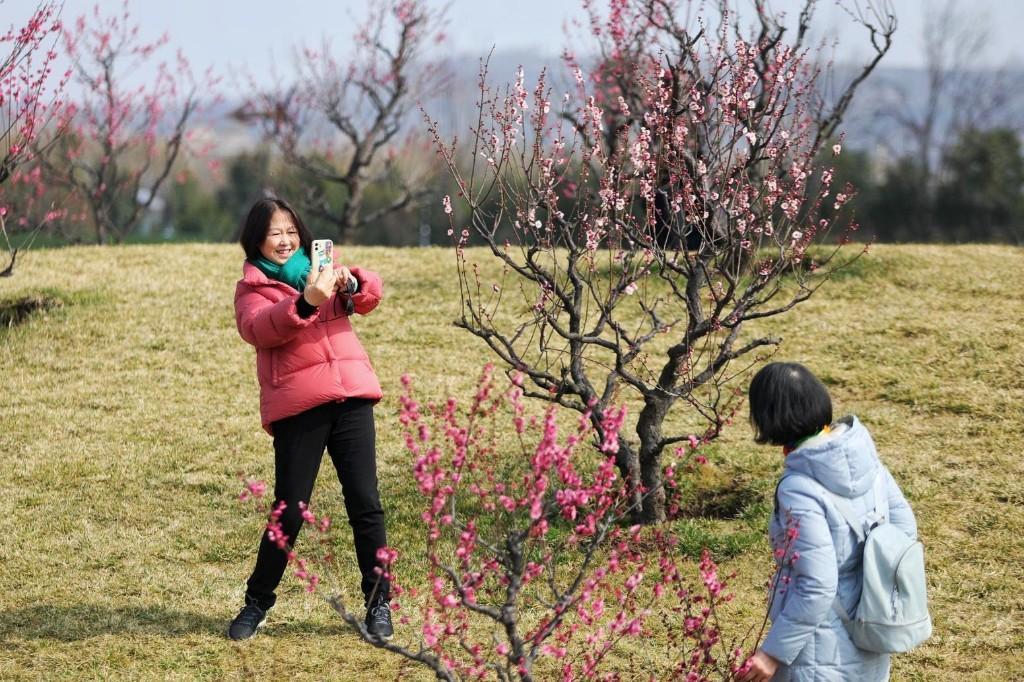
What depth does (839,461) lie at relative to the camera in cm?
315

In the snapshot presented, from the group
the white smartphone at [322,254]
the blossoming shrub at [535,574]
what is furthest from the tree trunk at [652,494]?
the white smartphone at [322,254]

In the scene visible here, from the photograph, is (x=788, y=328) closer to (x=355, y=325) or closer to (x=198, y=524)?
(x=355, y=325)

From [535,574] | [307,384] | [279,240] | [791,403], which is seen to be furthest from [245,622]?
[791,403]

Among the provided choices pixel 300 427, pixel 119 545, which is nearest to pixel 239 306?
pixel 300 427

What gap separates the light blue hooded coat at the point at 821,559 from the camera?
3137 millimetres

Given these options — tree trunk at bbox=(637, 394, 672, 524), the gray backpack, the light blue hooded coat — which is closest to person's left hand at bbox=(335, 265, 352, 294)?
the light blue hooded coat

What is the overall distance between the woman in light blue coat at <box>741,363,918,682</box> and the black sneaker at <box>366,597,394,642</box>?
2.23 metres

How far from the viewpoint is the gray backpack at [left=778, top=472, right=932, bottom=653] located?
3156 millimetres

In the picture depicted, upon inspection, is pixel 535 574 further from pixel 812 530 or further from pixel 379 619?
pixel 379 619

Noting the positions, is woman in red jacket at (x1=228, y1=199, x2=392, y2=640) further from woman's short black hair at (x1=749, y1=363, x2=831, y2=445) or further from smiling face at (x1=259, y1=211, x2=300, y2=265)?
woman's short black hair at (x1=749, y1=363, x2=831, y2=445)

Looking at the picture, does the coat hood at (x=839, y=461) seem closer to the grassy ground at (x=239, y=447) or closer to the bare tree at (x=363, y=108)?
the grassy ground at (x=239, y=447)

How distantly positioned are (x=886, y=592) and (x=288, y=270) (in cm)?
295

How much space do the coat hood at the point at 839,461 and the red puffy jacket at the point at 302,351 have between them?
222 cm

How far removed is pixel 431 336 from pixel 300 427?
5383 millimetres
